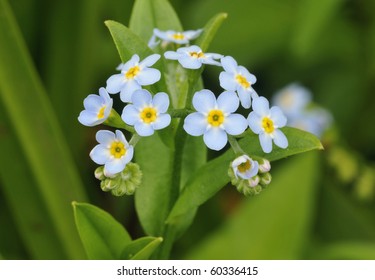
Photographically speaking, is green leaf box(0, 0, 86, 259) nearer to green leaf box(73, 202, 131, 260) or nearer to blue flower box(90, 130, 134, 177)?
green leaf box(73, 202, 131, 260)

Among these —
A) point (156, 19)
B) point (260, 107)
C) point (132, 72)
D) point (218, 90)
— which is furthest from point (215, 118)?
point (218, 90)

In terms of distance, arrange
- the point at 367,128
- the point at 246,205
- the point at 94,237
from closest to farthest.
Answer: the point at 94,237 < the point at 246,205 < the point at 367,128

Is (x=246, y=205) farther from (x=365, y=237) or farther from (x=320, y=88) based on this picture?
(x=320, y=88)

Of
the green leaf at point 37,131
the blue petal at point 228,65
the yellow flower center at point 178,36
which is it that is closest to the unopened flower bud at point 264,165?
the blue petal at point 228,65

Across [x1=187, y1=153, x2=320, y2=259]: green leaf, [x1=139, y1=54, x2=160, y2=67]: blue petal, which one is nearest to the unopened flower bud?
[x1=139, y1=54, x2=160, y2=67]: blue petal

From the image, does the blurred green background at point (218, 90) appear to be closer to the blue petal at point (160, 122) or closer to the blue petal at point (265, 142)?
the blue petal at point (160, 122)

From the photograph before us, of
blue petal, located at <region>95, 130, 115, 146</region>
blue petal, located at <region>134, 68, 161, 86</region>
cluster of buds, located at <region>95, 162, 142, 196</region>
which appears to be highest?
blue petal, located at <region>134, 68, 161, 86</region>

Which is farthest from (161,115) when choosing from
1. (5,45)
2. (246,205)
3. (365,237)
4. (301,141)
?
(365,237)
